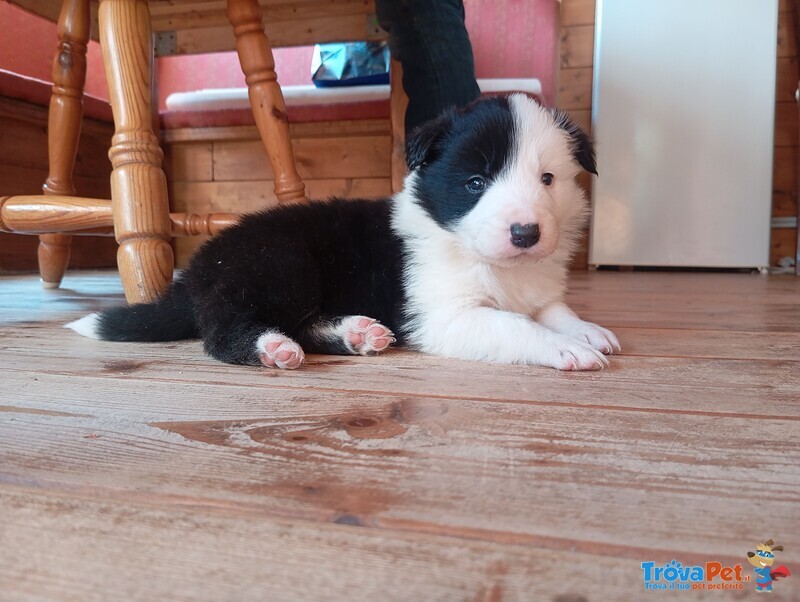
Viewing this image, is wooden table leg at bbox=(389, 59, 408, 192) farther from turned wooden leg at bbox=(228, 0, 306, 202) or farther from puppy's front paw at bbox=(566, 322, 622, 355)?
puppy's front paw at bbox=(566, 322, 622, 355)

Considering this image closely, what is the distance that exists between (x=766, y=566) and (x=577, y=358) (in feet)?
2.42

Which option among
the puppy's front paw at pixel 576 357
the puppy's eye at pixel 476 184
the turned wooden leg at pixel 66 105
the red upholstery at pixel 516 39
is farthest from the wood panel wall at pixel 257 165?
the puppy's front paw at pixel 576 357

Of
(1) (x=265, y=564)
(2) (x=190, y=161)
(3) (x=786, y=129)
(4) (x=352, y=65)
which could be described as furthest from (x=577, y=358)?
(3) (x=786, y=129)

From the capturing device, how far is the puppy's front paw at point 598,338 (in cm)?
138

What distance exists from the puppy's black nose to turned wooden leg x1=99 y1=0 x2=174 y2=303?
1.04 metres

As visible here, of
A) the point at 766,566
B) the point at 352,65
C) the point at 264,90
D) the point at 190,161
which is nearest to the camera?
the point at 766,566

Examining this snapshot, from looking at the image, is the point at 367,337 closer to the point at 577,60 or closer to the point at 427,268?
the point at 427,268

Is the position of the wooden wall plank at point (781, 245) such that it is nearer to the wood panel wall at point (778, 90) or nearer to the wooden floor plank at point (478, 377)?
the wood panel wall at point (778, 90)

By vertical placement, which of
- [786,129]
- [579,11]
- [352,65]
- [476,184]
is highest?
[579,11]

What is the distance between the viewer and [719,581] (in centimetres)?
47

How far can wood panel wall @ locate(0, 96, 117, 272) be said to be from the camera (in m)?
3.57

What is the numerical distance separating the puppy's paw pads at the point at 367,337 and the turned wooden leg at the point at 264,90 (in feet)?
3.50

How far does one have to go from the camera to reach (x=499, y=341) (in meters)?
1.31

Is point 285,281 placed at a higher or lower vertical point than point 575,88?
lower
